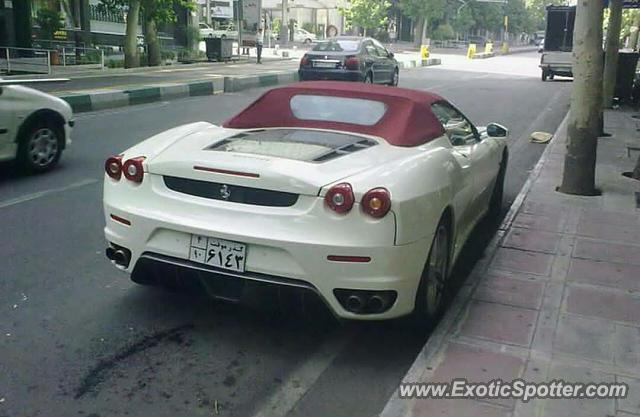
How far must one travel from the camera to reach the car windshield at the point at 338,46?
18828mm

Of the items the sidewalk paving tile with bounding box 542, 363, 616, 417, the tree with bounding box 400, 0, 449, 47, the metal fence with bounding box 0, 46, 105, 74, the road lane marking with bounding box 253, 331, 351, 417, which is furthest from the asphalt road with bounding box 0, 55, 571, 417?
the tree with bounding box 400, 0, 449, 47

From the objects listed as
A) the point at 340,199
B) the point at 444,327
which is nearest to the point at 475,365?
the point at 444,327

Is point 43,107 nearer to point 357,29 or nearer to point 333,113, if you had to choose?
point 333,113

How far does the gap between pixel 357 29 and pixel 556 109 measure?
46464mm

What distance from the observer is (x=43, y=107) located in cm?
744

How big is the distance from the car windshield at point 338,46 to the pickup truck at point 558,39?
10505mm

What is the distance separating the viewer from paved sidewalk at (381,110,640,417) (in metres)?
3.10

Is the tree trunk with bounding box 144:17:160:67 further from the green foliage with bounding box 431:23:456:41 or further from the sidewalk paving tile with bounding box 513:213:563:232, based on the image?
the green foliage with bounding box 431:23:456:41

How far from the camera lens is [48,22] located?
24328 millimetres

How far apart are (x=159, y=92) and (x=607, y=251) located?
43.2 ft

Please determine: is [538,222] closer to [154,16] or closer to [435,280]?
[435,280]

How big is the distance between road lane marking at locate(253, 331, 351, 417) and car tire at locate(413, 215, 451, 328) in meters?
0.45

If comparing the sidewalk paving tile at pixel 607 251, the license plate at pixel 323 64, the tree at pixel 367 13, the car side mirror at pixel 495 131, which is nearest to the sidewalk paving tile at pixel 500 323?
the sidewalk paving tile at pixel 607 251

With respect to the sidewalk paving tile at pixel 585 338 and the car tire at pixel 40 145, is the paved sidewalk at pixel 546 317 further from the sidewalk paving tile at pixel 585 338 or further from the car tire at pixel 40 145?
the car tire at pixel 40 145
